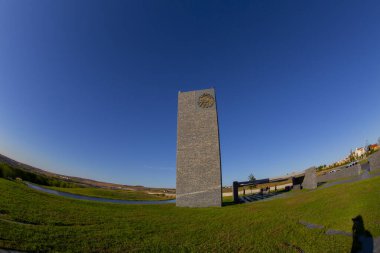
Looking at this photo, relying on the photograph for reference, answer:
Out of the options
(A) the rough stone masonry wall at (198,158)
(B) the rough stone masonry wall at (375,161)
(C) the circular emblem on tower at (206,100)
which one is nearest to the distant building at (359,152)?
(B) the rough stone masonry wall at (375,161)

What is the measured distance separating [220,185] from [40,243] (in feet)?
65.8

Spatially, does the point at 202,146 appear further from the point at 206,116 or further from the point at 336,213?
the point at 336,213

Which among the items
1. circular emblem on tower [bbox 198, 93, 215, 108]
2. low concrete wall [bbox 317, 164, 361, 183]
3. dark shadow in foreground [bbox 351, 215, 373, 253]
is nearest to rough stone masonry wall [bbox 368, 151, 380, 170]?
low concrete wall [bbox 317, 164, 361, 183]

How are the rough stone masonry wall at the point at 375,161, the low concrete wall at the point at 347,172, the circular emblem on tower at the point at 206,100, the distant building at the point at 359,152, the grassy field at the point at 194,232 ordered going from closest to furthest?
the grassy field at the point at 194,232, the rough stone masonry wall at the point at 375,161, the low concrete wall at the point at 347,172, the circular emblem on tower at the point at 206,100, the distant building at the point at 359,152

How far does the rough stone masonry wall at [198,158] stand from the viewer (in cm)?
2567

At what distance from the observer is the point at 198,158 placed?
87.2 feet

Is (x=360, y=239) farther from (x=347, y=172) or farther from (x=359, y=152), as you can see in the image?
(x=359, y=152)

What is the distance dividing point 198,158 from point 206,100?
26.0 feet

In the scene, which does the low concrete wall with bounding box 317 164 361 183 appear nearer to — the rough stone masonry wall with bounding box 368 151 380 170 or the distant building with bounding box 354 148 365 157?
the rough stone masonry wall with bounding box 368 151 380 170

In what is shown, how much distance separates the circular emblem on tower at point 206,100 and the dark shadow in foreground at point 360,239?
65.5 ft

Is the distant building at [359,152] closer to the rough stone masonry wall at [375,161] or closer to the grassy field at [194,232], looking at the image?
the rough stone masonry wall at [375,161]

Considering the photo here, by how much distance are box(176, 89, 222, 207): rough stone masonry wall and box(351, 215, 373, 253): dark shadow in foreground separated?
15.4m

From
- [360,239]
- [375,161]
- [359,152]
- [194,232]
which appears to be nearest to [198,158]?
[194,232]

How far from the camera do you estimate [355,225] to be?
Answer: 11070 mm
